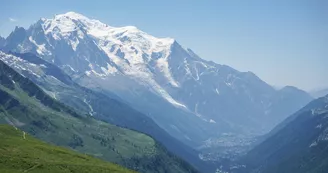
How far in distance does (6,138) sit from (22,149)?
75.7 ft

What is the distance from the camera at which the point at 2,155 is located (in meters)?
158

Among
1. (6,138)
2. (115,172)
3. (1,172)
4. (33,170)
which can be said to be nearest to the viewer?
(1,172)

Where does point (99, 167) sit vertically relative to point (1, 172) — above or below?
above

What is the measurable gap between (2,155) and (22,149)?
18.8 meters

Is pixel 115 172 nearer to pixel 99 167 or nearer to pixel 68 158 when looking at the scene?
pixel 99 167

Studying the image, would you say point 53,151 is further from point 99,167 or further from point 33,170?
point 33,170

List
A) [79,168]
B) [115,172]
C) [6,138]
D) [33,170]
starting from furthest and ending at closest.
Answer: [6,138], [115,172], [79,168], [33,170]

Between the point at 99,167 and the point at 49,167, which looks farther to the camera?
the point at 99,167

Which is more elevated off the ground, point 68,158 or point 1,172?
point 68,158

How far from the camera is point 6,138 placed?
195500 mm

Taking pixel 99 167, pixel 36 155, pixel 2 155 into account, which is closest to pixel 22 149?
pixel 36 155

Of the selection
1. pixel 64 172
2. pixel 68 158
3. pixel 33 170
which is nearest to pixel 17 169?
pixel 33 170

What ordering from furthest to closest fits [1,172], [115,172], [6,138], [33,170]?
[6,138], [115,172], [33,170], [1,172]

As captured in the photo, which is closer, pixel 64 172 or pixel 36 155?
pixel 64 172
